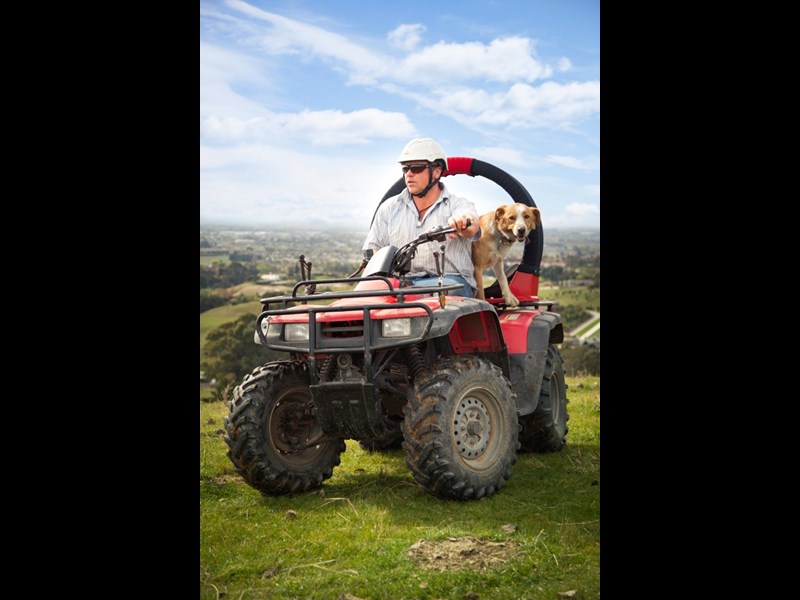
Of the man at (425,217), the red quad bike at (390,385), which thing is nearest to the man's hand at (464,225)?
the man at (425,217)

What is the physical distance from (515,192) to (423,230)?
1093 millimetres

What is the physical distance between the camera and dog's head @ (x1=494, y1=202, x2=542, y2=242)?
6344mm

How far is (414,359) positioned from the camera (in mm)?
5863

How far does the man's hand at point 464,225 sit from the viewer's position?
6.10 m

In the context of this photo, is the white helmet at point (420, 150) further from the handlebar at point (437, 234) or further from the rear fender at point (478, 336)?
the rear fender at point (478, 336)

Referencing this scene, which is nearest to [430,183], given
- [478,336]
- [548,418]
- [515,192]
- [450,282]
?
[450,282]

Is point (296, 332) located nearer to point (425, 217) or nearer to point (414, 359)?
point (414, 359)

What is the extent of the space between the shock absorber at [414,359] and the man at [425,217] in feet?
1.88
